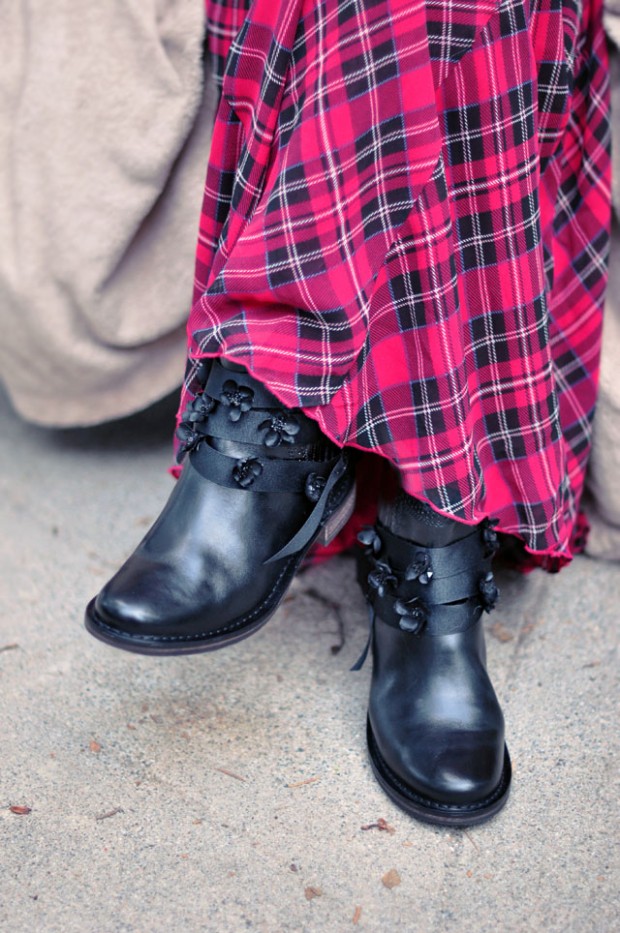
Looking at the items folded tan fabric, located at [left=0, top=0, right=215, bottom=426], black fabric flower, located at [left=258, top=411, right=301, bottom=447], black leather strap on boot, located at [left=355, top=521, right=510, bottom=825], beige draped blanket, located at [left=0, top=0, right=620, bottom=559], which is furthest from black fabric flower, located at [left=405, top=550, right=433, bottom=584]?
folded tan fabric, located at [left=0, top=0, right=215, bottom=426]

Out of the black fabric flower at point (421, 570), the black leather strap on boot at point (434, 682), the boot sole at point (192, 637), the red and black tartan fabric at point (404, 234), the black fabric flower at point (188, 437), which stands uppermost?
the red and black tartan fabric at point (404, 234)

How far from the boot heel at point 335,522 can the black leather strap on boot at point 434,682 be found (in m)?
0.03

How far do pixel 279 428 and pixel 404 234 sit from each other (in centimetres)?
17

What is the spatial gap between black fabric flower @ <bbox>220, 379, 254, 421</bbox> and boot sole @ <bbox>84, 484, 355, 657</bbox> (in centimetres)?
13

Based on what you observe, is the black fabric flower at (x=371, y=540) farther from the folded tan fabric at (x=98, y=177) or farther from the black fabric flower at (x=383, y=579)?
the folded tan fabric at (x=98, y=177)

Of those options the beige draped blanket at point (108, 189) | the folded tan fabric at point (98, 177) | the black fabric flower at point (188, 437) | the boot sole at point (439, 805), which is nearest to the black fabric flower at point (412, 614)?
the boot sole at point (439, 805)

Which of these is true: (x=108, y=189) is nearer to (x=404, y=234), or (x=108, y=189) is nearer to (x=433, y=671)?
(x=404, y=234)

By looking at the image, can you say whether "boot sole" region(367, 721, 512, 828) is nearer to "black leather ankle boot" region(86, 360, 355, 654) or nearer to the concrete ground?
the concrete ground

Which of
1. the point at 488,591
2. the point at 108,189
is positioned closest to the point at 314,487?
the point at 488,591

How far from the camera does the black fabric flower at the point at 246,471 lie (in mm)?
682

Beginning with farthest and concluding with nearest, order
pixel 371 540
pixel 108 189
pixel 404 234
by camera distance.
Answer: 1. pixel 108 189
2. pixel 371 540
3. pixel 404 234

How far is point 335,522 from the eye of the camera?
29.9 inches

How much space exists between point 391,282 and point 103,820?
464 millimetres

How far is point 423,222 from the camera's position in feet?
2.11
